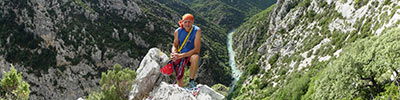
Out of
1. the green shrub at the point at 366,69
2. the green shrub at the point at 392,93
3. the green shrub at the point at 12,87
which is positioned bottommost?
the green shrub at the point at 392,93

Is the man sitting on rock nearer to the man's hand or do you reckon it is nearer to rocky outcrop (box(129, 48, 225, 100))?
the man's hand

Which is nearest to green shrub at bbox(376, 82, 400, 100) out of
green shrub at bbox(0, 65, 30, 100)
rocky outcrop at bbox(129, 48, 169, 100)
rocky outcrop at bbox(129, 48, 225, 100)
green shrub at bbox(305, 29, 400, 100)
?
green shrub at bbox(305, 29, 400, 100)

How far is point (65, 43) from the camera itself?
227 ft

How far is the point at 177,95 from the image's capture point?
32.5ft

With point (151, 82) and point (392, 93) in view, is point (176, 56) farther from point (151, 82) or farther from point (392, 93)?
point (392, 93)

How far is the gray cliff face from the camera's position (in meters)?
60.9

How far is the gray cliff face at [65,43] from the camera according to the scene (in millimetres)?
60906

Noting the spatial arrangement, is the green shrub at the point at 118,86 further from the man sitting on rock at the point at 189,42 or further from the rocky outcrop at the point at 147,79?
the man sitting on rock at the point at 189,42

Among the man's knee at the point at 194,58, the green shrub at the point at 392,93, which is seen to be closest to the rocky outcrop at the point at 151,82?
the man's knee at the point at 194,58

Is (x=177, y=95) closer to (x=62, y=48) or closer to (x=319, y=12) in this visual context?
(x=319, y=12)

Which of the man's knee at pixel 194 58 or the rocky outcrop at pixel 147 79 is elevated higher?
the rocky outcrop at pixel 147 79

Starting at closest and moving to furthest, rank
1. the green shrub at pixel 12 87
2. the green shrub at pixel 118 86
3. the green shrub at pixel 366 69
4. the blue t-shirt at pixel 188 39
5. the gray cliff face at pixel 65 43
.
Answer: the green shrub at pixel 366 69 → the blue t-shirt at pixel 188 39 → the green shrub at pixel 12 87 → the green shrub at pixel 118 86 → the gray cliff face at pixel 65 43

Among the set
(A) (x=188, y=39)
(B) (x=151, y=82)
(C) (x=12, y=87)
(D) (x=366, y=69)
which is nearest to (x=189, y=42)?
(A) (x=188, y=39)

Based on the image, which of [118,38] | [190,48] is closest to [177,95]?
[190,48]
